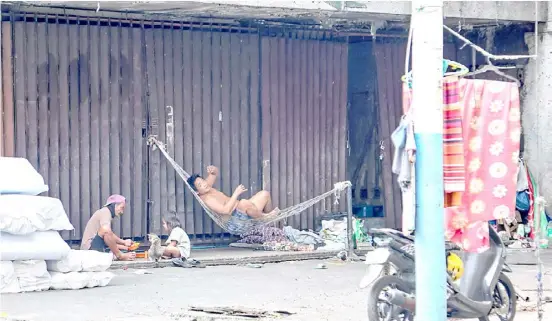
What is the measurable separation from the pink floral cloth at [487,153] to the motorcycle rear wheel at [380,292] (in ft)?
1.90

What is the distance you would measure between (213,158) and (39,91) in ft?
8.58

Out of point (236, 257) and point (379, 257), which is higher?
point (379, 257)

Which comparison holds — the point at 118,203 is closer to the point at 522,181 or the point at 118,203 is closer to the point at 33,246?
the point at 33,246

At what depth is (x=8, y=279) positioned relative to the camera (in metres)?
9.46

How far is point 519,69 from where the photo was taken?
1482cm

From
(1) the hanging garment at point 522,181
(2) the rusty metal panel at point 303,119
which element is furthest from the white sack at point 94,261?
(1) the hanging garment at point 522,181

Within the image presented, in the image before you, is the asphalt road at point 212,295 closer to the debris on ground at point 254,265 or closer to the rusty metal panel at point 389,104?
the debris on ground at point 254,265

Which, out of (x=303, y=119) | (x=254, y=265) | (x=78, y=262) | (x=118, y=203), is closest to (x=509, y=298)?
(x=78, y=262)

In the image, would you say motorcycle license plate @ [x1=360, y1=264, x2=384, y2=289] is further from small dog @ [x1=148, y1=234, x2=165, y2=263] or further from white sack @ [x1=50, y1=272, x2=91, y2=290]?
small dog @ [x1=148, y1=234, x2=165, y2=263]

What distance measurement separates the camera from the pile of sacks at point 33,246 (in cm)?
940

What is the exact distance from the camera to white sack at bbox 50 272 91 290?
9781 mm

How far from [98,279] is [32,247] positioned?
85 centimetres

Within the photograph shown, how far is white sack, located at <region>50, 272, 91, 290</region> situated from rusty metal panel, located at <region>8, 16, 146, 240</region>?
2659mm

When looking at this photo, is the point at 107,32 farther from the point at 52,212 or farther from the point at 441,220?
the point at 441,220
